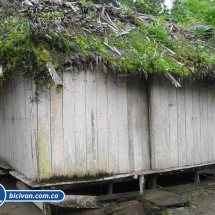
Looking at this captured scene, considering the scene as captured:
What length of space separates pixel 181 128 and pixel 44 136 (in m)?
2.82

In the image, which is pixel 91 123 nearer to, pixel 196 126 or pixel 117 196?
pixel 117 196

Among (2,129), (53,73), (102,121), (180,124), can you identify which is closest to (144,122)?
(180,124)

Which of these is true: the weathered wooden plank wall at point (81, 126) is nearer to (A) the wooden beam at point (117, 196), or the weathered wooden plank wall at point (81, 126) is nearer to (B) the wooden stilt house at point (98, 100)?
(B) the wooden stilt house at point (98, 100)

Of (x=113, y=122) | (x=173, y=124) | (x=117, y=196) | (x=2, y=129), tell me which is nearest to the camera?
(x=113, y=122)

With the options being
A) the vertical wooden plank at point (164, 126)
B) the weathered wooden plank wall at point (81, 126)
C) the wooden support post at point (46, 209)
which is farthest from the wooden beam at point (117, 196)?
the wooden support post at point (46, 209)

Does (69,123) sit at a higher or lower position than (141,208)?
higher

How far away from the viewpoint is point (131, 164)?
5898mm

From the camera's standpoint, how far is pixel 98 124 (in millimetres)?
5539

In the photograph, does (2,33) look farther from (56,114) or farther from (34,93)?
(56,114)

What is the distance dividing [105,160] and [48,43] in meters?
2.22

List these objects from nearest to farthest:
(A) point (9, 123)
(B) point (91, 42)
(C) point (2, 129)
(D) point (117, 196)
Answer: (B) point (91, 42), (D) point (117, 196), (A) point (9, 123), (C) point (2, 129)

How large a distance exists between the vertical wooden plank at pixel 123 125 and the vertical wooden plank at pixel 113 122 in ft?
0.22

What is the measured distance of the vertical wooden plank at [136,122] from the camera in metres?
5.95

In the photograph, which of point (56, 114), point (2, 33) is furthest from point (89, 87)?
point (2, 33)
